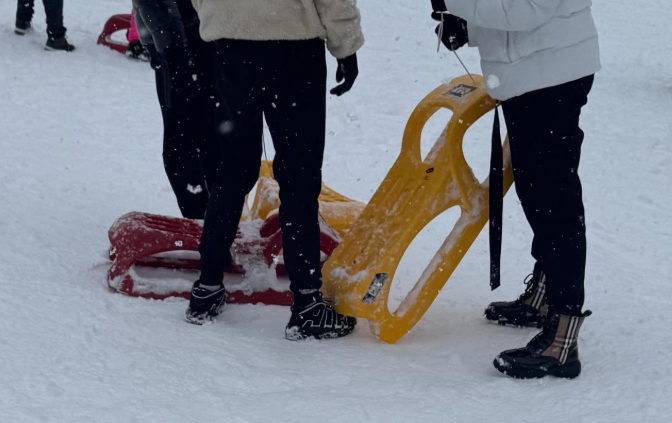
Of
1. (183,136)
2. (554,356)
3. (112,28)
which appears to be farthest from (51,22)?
(554,356)

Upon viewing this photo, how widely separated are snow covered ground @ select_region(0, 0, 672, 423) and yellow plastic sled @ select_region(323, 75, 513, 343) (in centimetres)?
14

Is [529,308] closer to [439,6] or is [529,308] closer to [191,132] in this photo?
[439,6]

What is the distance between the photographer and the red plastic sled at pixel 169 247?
3418 millimetres

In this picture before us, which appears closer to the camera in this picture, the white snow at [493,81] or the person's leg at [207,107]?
the white snow at [493,81]

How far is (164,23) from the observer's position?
136 inches

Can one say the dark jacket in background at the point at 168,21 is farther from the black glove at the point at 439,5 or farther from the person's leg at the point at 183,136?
the black glove at the point at 439,5

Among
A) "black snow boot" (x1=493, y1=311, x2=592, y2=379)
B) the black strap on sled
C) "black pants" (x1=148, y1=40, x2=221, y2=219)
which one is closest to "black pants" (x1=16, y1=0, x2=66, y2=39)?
"black pants" (x1=148, y1=40, x2=221, y2=219)

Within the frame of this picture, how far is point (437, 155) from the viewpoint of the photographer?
3176 millimetres

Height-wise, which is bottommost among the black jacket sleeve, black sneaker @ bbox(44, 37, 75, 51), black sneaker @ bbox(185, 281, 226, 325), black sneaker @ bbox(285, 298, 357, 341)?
black sneaker @ bbox(44, 37, 75, 51)

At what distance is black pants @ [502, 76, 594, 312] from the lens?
2662 mm

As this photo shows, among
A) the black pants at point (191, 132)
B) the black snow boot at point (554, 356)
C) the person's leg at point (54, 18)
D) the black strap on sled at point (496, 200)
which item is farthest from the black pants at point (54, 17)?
the black snow boot at point (554, 356)

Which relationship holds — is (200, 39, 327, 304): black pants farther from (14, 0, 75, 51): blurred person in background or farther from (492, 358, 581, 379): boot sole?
(14, 0, 75, 51): blurred person in background

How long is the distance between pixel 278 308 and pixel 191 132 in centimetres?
92

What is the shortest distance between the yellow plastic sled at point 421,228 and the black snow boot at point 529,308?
13.1 inches
